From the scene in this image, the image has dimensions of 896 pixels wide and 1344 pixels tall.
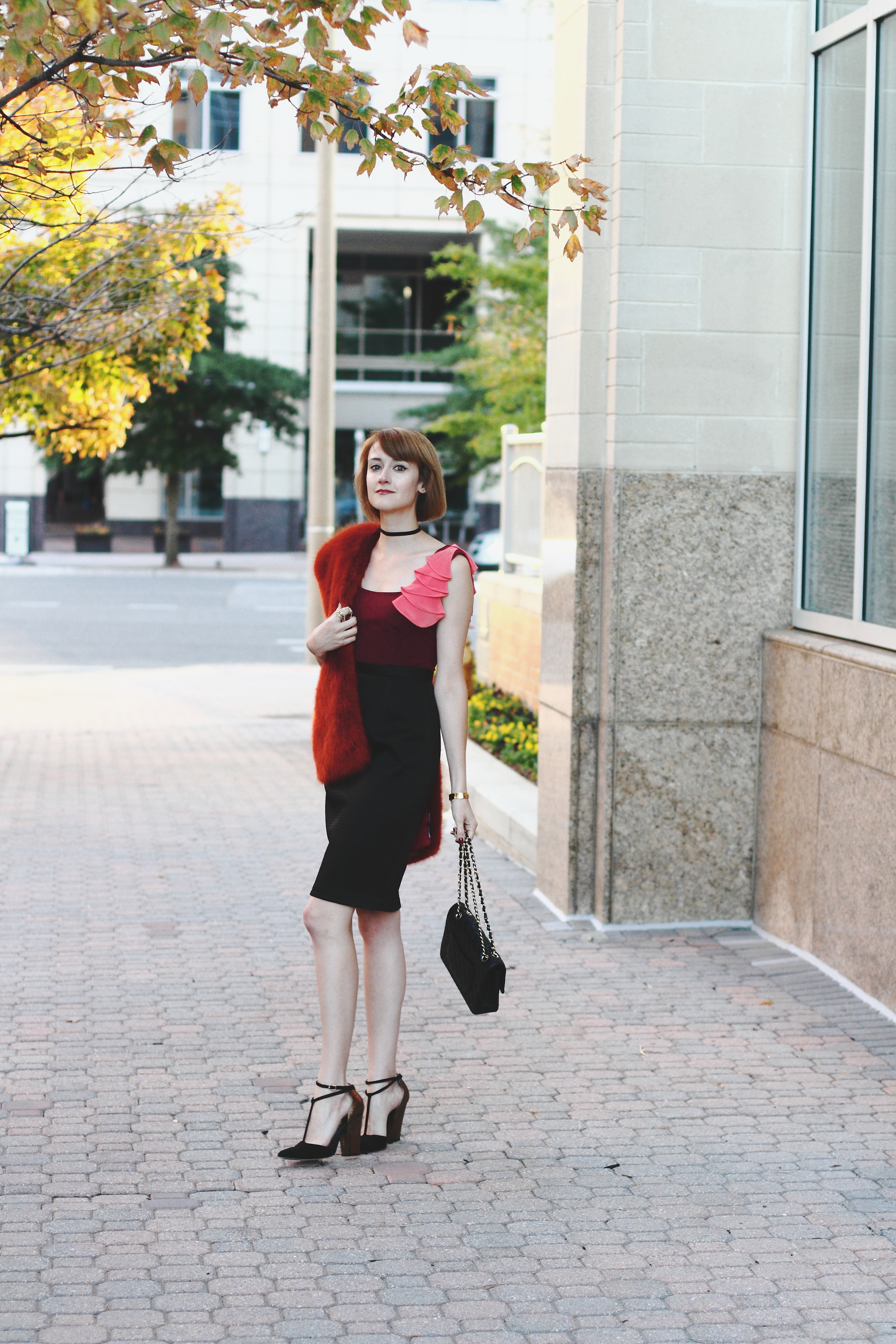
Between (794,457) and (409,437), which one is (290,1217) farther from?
(794,457)

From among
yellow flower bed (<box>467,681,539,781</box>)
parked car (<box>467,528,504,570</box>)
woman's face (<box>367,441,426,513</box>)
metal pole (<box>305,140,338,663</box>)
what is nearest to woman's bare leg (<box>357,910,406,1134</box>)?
woman's face (<box>367,441,426,513</box>)

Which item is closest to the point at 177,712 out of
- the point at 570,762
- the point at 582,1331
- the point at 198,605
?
the point at 570,762

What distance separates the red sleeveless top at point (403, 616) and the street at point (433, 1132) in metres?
1.42

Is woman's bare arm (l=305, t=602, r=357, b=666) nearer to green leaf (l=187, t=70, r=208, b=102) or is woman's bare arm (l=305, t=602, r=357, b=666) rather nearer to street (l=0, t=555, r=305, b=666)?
green leaf (l=187, t=70, r=208, b=102)

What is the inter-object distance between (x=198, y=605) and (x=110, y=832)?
19280mm

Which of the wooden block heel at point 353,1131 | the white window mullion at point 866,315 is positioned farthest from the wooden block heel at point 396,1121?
the white window mullion at point 866,315

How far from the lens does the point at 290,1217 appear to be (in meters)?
4.12

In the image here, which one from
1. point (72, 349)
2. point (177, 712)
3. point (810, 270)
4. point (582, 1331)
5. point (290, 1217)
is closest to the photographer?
point (582, 1331)

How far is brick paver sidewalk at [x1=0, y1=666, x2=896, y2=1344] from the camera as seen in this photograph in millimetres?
3664

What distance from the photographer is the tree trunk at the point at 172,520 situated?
3941 centimetres

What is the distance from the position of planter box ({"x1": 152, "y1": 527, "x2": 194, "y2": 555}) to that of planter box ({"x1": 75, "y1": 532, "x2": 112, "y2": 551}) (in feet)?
4.30

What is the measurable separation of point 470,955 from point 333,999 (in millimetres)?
439

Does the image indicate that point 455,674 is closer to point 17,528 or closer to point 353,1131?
point 353,1131

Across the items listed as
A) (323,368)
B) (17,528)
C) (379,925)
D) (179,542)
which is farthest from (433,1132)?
(179,542)
